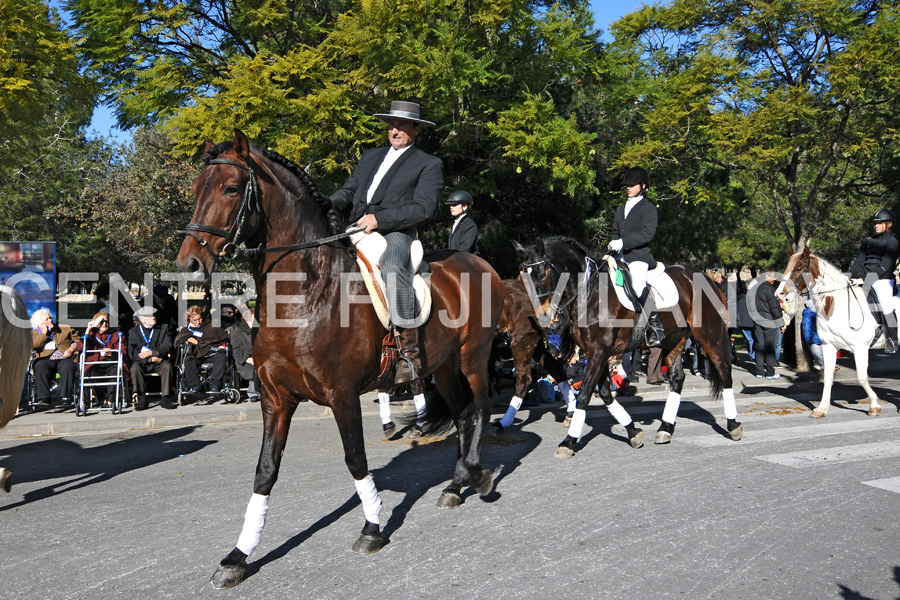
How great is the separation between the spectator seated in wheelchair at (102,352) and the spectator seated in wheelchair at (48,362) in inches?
11.8

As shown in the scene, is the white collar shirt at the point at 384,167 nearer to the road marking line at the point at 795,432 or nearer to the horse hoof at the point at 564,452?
the horse hoof at the point at 564,452

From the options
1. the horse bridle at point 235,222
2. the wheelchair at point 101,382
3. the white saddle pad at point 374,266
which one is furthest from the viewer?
the wheelchair at point 101,382

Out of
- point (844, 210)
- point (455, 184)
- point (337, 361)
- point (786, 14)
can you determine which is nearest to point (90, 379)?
point (455, 184)

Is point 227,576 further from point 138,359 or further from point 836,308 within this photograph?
point 836,308

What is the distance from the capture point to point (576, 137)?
13586 mm

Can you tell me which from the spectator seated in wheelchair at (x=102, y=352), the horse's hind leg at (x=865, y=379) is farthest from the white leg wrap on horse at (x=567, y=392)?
the spectator seated in wheelchair at (x=102, y=352)

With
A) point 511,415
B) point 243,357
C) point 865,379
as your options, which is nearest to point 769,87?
point 865,379

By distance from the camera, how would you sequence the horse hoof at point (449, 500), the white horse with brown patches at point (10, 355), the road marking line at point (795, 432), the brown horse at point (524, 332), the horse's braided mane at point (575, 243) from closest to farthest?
the horse hoof at point (449, 500) → the white horse with brown patches at point (10, 355) → the road marking line at point (795, 432) → the horse's braided mane at point (575, 243) → the brown horse at point (524, 332)

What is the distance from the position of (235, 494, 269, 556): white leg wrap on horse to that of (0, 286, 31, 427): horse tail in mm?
3436

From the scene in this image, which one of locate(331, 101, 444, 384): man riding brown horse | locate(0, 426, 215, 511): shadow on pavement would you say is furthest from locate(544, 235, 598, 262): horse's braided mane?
locate(0, 426, 215, 511): shadow on pavement

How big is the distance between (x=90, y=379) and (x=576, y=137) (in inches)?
373

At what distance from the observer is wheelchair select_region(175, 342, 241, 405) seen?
41.7 feet

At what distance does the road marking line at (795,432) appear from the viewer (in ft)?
28.3

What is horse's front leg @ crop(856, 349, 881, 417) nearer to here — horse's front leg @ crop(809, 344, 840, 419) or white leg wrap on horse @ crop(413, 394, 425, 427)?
horse's front leg @ crop(809, 344, 840, 419)
